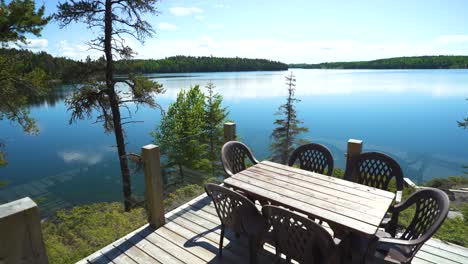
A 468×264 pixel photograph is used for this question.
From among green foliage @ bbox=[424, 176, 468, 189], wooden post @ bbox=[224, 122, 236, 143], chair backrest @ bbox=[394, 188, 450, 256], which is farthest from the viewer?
green foliage @ bbox=[424, 176, 468, 189]

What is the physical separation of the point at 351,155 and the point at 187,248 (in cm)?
218

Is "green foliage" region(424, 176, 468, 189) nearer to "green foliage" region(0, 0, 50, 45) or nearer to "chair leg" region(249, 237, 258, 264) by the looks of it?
"chair leg" region(249, 237, 258, 264)

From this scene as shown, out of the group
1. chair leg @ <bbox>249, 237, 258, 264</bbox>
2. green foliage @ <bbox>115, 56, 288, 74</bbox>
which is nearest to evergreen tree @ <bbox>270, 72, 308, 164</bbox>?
chair leg @ <bbox>249, 237, 258, 264</bbox>

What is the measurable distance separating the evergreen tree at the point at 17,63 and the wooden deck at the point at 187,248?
255 inches

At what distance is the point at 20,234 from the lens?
112 centimetres

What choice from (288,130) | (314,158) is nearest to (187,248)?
(314,158)

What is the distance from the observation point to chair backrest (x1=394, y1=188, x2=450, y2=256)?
1666mm

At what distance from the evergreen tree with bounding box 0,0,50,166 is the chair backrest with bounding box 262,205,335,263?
26.7ft

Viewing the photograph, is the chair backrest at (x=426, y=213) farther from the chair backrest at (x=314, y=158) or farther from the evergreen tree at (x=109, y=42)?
the evergreen tree at (x=109, y=42)

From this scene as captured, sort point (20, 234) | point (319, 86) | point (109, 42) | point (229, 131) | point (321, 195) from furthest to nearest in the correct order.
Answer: point (319, 86)
point (109, 42)
point (229, 131)
point (321, 195)
point (20, 234)

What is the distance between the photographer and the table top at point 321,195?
1825mm

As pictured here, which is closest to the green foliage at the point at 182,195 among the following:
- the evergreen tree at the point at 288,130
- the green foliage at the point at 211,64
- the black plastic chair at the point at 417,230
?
the black plastic chair at the point at 417,230

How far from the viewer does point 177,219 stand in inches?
122

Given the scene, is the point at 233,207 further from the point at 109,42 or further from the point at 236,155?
the point at 109,42
